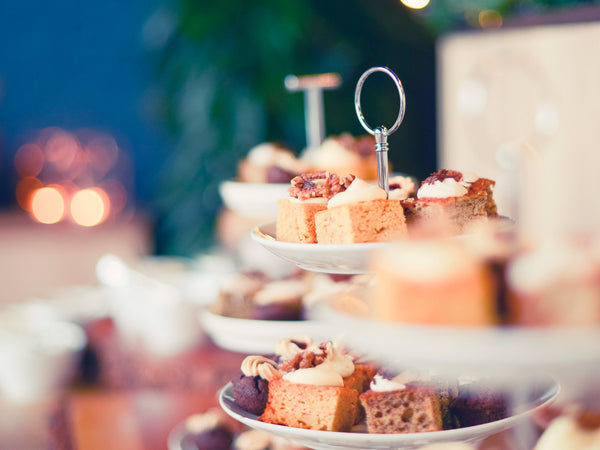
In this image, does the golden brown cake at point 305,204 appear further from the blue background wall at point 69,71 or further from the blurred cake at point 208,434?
the blue background wall at point 69,71

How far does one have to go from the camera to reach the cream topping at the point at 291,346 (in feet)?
3.41

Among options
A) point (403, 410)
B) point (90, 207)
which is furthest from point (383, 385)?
point (90, 207)

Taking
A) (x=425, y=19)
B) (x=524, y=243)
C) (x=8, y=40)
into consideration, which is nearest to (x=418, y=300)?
(x=524, y=243)

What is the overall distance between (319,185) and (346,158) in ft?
1.60

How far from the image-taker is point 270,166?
154 centimetres

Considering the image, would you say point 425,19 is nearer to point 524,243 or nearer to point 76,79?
point 76,79

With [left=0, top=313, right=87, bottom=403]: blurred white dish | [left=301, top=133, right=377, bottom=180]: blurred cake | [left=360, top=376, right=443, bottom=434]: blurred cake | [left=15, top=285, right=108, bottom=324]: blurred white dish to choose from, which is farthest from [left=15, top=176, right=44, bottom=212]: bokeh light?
[left=360, top=376, right=443, bottom=434]: blurred cake

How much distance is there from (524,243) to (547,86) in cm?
249

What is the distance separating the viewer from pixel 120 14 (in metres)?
4.43

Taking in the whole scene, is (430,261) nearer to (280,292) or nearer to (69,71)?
(280,292)

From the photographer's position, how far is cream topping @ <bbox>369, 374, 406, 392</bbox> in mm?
907

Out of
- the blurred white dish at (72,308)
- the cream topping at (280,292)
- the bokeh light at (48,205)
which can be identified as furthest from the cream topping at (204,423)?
the bokeh light at (48,205)

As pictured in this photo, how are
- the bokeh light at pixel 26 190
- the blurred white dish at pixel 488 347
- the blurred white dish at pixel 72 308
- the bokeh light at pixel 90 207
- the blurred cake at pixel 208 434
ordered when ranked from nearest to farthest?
the blurred white dish at pixel 488 347
the blurred cake at pixel 208 434
the blurred white dish at pixel 72 308
the bokeh light at pixel 90 207
the bokeh light at pixel 26 190

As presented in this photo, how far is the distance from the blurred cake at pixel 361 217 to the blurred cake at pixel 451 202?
0.10 feet
